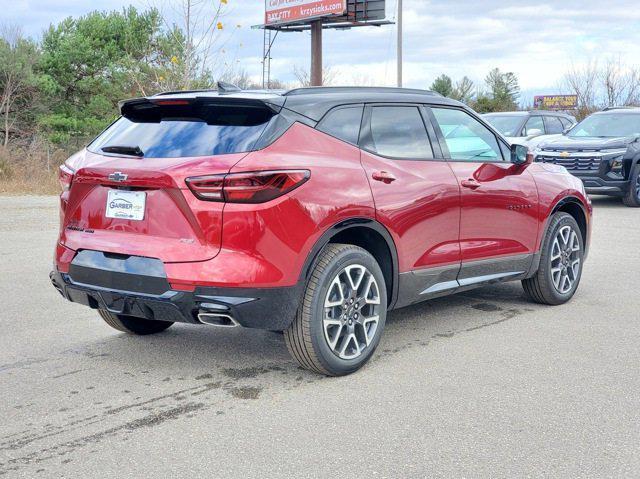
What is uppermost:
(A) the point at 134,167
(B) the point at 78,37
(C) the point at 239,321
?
(B) the point at 78,37

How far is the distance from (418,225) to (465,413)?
4.89ft

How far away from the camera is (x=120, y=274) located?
15.2ft

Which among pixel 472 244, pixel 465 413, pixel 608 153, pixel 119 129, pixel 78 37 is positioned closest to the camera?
pixel 465 413

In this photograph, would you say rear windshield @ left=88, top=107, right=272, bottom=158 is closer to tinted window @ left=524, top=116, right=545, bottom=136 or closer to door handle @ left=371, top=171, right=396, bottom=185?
door handle @ left=371, top=171, right=396, bottom=185

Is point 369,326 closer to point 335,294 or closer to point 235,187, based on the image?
point 335,294

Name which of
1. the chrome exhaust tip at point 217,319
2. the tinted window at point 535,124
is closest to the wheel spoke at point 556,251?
the chrome exhaust tip at point 217,319

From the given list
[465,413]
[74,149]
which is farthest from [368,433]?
[74,149]

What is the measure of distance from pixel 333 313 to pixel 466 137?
208cm

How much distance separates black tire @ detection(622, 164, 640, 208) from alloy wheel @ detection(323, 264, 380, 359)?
12.3 m

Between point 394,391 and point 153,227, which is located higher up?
point 153,227

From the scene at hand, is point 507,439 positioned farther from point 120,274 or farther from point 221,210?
point 120,274

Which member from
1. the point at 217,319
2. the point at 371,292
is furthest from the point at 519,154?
the point at 217,319

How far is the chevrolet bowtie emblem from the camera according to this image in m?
4.67

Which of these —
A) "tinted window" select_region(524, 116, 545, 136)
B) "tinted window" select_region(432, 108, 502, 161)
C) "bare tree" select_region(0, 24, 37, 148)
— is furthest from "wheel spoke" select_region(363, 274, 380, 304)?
"bare tree" select_region(0, 24, 37, 148)
